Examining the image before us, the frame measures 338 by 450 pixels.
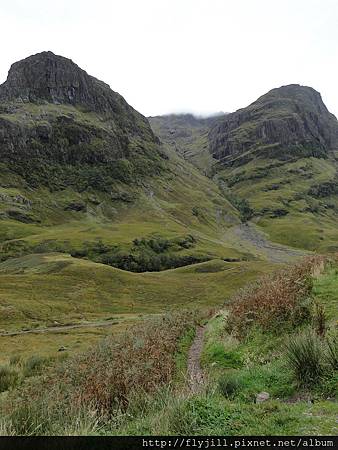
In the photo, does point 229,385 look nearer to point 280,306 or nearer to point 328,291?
point 280,306

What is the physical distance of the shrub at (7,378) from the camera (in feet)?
67.4

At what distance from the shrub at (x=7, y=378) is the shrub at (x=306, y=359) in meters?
14.4

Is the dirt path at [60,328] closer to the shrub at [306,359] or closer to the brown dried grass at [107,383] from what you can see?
the brown dried grass at [107,383]

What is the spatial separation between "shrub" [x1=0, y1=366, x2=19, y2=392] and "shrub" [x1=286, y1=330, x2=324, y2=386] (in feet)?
47.3

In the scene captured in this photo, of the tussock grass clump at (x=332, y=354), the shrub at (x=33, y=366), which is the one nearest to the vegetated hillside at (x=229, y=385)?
the tussock grass clump at (x=332, y=354)

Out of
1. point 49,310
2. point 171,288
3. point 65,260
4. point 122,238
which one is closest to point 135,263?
point 122,238

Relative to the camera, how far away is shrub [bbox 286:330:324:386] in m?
10.5

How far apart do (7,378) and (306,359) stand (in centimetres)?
1622

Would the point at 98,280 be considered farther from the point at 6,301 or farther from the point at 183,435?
the point at 183,435

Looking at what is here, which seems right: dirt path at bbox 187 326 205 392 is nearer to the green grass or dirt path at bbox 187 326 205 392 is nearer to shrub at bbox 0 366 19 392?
the green grass

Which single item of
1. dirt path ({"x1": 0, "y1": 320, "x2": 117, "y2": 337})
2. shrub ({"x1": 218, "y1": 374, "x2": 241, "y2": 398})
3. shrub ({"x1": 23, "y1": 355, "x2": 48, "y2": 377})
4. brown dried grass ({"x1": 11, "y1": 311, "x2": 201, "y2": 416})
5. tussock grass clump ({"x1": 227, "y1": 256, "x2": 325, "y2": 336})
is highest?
tussock grass clump ({"x1": 227, "y1": 256, "x2": 325, "y2": 336})

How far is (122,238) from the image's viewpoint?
569 feet

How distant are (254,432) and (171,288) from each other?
8827 cm

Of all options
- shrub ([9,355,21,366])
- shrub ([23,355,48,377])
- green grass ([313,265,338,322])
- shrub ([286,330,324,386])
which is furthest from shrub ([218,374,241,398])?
shrub ([9,355,21,366])
